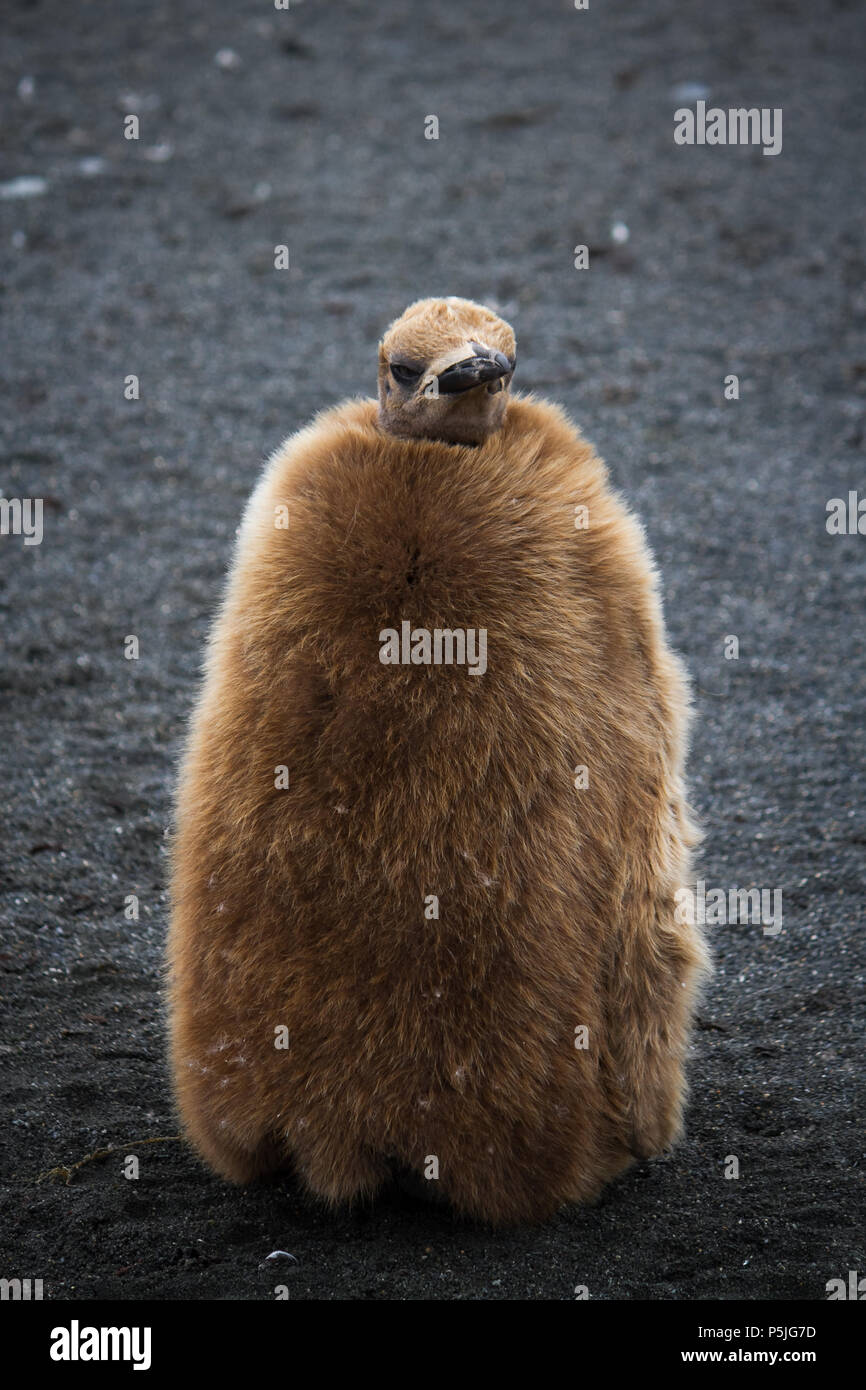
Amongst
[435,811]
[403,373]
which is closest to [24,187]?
[403,373]

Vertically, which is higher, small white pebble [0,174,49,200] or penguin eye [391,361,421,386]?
small white pebble [0,174,49,200]

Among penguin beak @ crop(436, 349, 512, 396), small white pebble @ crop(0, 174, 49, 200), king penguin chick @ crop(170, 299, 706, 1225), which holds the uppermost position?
small white pebble @ crop(0, 174, 49, 200)

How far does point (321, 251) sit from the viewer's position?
753cm

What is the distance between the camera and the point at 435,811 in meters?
2.37

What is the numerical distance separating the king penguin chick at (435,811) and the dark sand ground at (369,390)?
1.06 feet

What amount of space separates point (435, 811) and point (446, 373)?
0.77 metres

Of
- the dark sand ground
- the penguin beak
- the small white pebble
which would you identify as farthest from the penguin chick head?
the small white pebble

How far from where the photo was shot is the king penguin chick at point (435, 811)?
7.79 feet

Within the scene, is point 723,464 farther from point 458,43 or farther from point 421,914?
point 458,43

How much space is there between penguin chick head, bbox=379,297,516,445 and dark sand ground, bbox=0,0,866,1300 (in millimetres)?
1503

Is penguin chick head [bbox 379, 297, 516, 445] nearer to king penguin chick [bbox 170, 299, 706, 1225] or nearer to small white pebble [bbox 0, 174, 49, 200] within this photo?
king penguin chick [bbox 170, 299, 706, 1225]

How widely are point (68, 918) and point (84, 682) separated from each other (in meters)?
1.23

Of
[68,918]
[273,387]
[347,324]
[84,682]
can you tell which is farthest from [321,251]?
[68,918]

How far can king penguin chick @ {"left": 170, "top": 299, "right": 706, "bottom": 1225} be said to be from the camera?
2.37m
